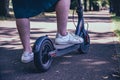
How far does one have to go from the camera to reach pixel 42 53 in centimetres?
473

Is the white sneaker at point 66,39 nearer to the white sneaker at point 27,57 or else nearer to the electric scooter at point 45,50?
the electric scooter at point 45,50

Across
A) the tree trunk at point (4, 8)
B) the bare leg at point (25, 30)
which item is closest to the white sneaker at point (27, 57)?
the bare leg at point (25, 30)

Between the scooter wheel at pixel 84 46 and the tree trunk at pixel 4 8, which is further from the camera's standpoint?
the tree trunk at pixel 4 8

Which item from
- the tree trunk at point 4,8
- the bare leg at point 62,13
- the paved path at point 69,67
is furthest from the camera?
the tree trunk at point 4,8

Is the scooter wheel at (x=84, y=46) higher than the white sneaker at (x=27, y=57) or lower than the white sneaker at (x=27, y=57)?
lower

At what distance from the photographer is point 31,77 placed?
4.45m

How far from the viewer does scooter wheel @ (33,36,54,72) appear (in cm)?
457

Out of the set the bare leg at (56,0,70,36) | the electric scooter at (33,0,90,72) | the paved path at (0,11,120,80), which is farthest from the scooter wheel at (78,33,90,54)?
the bare leg at (56,0,70,36)

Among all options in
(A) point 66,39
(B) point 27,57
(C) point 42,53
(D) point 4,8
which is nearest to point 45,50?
(C) point 42,53

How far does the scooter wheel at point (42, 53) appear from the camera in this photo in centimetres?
457

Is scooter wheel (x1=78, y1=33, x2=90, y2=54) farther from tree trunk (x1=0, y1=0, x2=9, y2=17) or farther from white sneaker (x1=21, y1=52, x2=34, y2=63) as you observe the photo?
tree trunk (x1=0, y1=0, x2=9, y2=17)

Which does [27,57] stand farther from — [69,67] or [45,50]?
[69,67]

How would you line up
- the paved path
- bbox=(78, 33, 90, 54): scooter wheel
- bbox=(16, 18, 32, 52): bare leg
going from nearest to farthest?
the paved path < bbox=(16, 18, 32, 52): bare leg < bbox=(78, 33, 90, 54): scooter wheel

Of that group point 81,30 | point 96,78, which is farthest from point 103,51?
point 96,78
